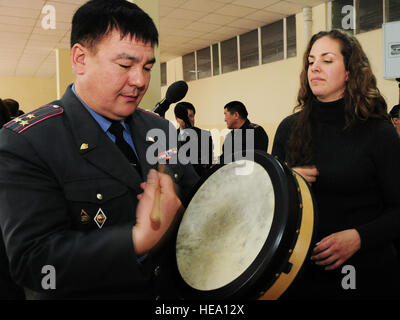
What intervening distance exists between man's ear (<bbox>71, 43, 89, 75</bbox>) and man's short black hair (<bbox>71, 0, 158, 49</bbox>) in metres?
0.01

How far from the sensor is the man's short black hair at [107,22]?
0.91 m

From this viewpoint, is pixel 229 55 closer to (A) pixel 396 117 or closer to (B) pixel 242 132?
(B) pixel 242 132

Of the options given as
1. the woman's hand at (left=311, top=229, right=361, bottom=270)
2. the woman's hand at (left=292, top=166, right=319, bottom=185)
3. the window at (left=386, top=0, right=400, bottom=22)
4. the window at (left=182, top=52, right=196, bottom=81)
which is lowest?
the woman's hand at (left=311, top=229, right=361, bottom=270)

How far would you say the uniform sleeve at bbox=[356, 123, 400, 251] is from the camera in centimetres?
122

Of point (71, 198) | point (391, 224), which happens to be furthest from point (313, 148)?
point (71, 198)

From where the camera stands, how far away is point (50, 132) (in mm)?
878

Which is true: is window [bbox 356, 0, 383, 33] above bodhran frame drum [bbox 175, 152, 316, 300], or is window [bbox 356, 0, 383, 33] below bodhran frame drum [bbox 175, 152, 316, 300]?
above

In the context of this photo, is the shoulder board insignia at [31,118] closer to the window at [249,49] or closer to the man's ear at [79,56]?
the man's ear at [79,56]

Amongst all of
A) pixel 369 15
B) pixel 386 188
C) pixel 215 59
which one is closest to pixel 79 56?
pixel 386 188

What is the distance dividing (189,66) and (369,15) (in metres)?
4.50

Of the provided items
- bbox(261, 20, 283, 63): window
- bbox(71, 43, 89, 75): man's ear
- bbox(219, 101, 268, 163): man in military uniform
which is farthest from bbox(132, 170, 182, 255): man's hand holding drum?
bbox(261, 20, 283, 63): window

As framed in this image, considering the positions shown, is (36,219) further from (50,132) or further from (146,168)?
(146,168)

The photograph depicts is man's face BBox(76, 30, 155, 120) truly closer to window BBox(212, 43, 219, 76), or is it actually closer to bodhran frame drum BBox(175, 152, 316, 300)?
bodhran frame drum BBox(175, 152, 316, 300)
